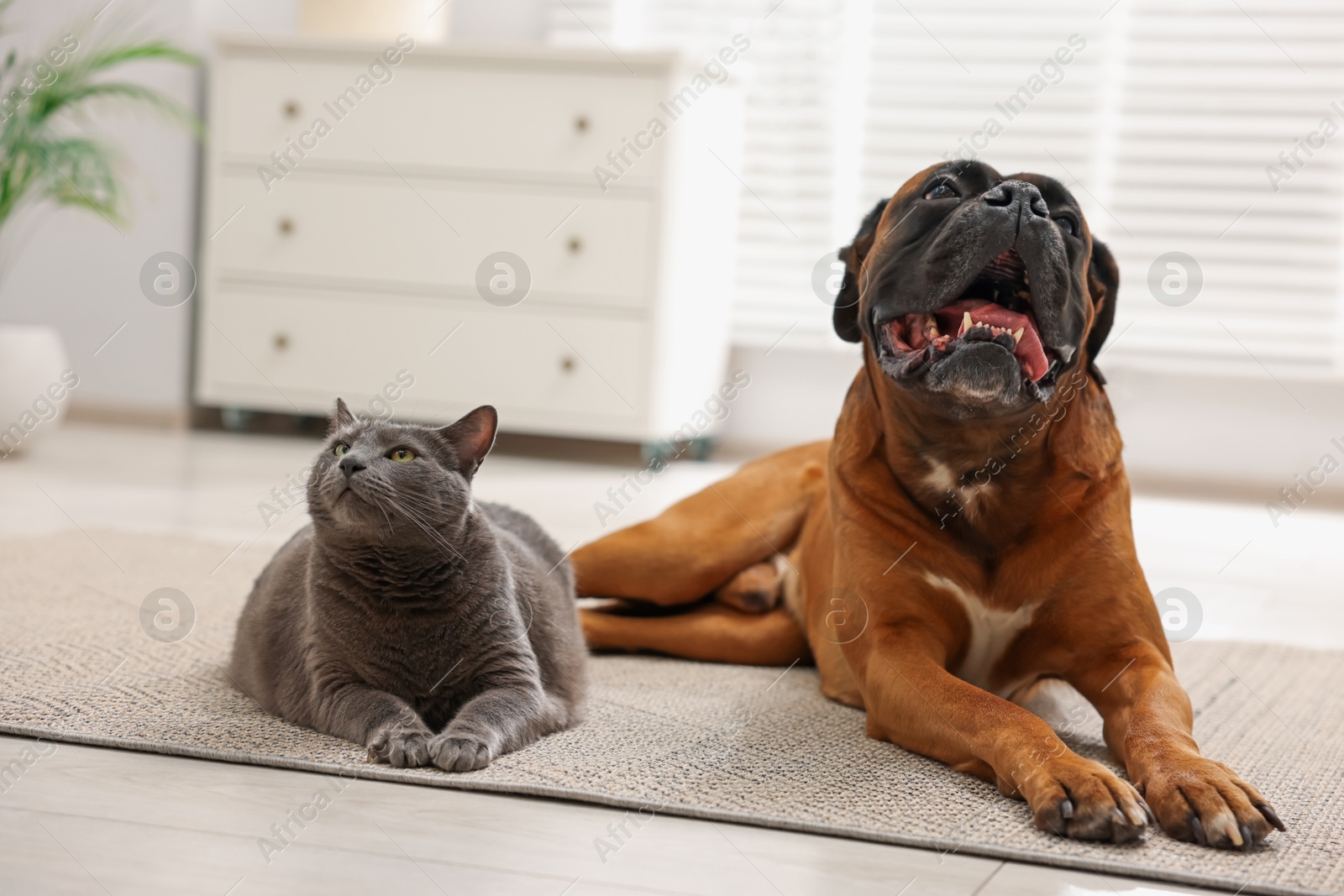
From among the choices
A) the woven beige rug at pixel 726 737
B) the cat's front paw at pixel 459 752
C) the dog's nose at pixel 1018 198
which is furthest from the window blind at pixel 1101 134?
the cat's front paw at pixel 459 752

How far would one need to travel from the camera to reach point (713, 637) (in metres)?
2.55

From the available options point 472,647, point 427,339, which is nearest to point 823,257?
point 427,339

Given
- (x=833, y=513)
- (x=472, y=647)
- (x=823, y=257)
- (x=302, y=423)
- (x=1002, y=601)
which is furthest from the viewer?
(x=302, y=423)

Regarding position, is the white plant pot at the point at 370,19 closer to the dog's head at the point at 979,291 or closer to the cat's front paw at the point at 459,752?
the dog's head at the point at 979,291

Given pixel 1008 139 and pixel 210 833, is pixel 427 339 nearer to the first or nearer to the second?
pixel 1008 139

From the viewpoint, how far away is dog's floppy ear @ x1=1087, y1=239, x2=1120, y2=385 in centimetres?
210

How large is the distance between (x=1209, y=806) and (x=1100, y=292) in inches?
34.9

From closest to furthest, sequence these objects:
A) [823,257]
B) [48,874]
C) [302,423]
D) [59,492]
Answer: [48,874] < [59,492] < [823,257] < [302,423]

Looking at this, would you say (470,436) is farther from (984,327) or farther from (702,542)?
(702,542)

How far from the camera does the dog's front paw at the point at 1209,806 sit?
148 centimetres

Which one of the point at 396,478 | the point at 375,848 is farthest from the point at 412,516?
the point at 375,848

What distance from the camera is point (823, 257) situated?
5504mm

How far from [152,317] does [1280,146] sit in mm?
4717

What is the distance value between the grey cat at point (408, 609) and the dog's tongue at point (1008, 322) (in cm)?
69
